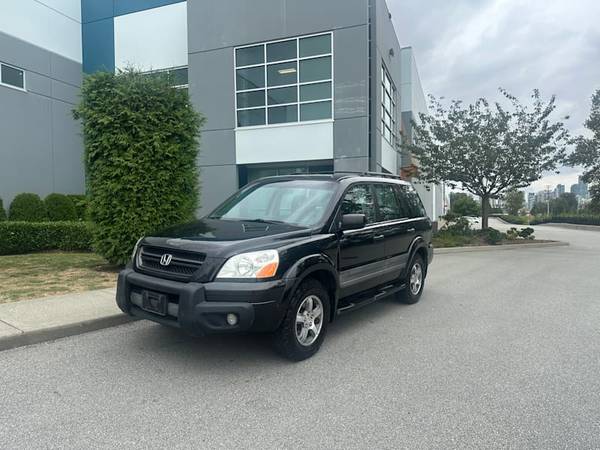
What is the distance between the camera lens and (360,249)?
5195 mm

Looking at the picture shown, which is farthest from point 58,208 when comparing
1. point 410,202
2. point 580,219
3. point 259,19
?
point 580,219

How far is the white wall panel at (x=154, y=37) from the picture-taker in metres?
17.9

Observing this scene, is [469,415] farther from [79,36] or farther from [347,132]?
[79,36]

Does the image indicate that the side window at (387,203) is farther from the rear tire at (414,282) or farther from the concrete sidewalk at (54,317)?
the concrete sidewalk at (54,317)

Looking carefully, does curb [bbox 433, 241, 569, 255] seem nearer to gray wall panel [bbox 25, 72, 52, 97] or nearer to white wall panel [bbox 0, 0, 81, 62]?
gray wall panel [bbox 25, 72, 52, 97]

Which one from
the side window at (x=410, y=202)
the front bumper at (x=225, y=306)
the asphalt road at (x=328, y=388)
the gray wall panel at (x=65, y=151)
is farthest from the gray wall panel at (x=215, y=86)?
the front bumper at (x=225, y=306)

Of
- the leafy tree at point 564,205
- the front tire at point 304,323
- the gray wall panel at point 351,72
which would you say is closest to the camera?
the front tire at point 304,323

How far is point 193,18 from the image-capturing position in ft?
55.7

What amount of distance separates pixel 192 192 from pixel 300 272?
5216mm

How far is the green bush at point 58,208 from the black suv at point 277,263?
40.3 feet

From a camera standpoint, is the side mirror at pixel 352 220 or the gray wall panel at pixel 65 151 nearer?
the side mirror at pixel 352 220

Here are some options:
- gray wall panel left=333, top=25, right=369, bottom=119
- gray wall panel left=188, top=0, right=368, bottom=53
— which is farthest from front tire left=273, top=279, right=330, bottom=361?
gray wall panel left=188, top=0, right=368, bottom=53

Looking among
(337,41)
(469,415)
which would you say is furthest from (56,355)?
(337,41)

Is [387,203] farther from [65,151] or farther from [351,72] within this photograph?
[65,151]
